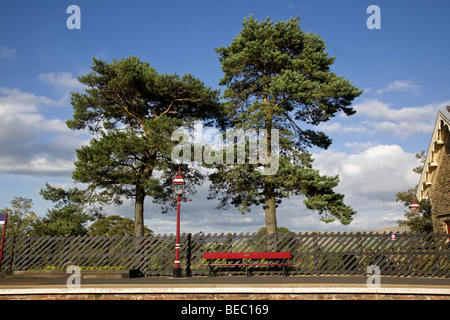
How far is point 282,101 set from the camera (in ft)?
74.3

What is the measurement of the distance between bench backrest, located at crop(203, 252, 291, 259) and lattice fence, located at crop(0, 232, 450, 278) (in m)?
0.76

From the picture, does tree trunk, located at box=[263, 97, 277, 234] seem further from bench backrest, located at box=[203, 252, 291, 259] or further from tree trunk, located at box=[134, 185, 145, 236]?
tree trunk, located at box=[134, 185, 145, 236]

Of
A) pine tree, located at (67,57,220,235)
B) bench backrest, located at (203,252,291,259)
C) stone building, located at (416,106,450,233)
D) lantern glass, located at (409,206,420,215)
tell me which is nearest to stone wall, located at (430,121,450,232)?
stone building, located at (416,106,450,233)

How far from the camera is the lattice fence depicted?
13.8 m

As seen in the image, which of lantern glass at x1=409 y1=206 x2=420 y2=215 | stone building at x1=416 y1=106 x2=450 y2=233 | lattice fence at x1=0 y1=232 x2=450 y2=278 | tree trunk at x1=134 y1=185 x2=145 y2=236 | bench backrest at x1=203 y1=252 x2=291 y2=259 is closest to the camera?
lattice fence at x1=0 y1=232 x2=450 y2=278

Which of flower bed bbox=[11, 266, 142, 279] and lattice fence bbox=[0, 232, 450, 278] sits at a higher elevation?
lattice fence bbox=[0, 232, 450, 278]

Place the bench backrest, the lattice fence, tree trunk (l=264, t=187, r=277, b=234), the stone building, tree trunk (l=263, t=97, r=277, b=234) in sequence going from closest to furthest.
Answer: the lattice fence < the bench backrest < the stone building < tree trunk (l=263, t=97, r=277, b=234) < tree trunk (l=264, t=187, r=277, b=234)

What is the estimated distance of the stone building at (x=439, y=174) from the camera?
17.0 metres

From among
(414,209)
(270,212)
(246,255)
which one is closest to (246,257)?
(246,255)

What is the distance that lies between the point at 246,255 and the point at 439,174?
1105 cm

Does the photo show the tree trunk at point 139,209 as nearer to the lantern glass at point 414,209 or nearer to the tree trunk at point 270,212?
the tree trunk at point 270,212
